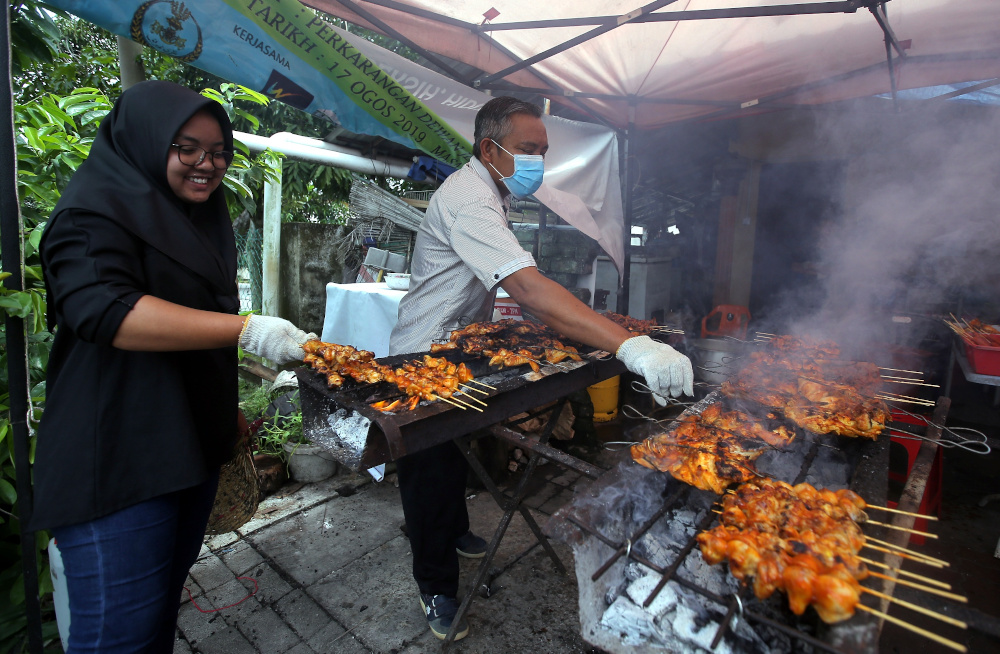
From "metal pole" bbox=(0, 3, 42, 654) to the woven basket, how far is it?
2.84 feet

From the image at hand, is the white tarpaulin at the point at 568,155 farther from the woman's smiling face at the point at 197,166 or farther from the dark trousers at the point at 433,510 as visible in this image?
the dark trousers at the point at 433,510

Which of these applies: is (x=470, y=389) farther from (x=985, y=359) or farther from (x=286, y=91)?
(x=985, y=359)

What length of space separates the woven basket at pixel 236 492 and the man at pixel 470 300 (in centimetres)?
91

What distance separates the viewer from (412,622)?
3277mm

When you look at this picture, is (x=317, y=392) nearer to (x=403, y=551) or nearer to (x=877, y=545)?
(x=403, y=551)

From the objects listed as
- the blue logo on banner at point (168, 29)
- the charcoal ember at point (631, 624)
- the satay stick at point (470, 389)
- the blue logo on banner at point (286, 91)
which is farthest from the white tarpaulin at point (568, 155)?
the charcoal ember at point (631, 624)

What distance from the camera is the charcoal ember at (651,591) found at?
1718 millimetres

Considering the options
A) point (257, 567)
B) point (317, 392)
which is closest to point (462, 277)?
point (317, 392)

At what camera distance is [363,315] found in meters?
5.66

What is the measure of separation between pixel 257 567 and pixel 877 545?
3.93 m

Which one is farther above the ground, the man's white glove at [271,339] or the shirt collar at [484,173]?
the shirt collar at [484,173]

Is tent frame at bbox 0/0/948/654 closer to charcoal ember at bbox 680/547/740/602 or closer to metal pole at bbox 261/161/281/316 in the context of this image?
metal pole at bbox 261/161/281/316

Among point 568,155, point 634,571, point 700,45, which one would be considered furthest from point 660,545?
point 568,155

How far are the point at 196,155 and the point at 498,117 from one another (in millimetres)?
2046
